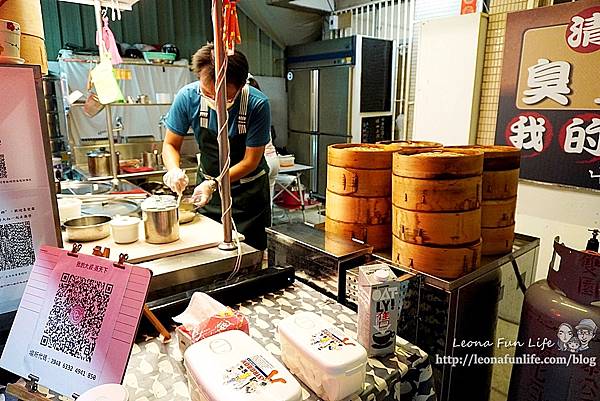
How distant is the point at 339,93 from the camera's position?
5383 mm

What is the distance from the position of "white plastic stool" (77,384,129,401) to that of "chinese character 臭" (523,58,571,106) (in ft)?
8.76

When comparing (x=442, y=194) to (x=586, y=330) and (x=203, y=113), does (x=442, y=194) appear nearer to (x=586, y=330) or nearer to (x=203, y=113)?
(x=586, y=330)

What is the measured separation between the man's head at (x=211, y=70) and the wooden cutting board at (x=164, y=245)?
29.3 inches

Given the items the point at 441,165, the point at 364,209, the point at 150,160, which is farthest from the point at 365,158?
the point at 150,160

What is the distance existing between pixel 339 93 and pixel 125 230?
432 centimetres

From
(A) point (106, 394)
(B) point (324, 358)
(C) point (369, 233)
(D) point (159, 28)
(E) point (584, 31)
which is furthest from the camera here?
(D) point (159, 28)

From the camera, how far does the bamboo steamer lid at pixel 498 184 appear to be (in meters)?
1.49

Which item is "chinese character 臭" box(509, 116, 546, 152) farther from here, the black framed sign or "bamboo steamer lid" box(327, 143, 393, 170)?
"bamboo steamer lid" box(327, 143, 393, 170)

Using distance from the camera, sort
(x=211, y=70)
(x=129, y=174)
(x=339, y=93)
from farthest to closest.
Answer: (x=339, y=93), (x=129, y=174), (x=211, y=70)

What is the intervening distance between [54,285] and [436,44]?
9.24ft

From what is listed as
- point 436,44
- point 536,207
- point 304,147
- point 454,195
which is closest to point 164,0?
point 304,147

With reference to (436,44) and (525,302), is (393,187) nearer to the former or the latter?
(525,302)

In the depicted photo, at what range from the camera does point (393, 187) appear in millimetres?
1391

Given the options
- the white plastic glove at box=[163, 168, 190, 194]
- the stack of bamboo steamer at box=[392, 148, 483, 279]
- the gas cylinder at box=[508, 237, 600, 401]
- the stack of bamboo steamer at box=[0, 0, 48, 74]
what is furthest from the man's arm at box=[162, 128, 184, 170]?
the gas cylinder at box=[508, 237, 600, 401]
